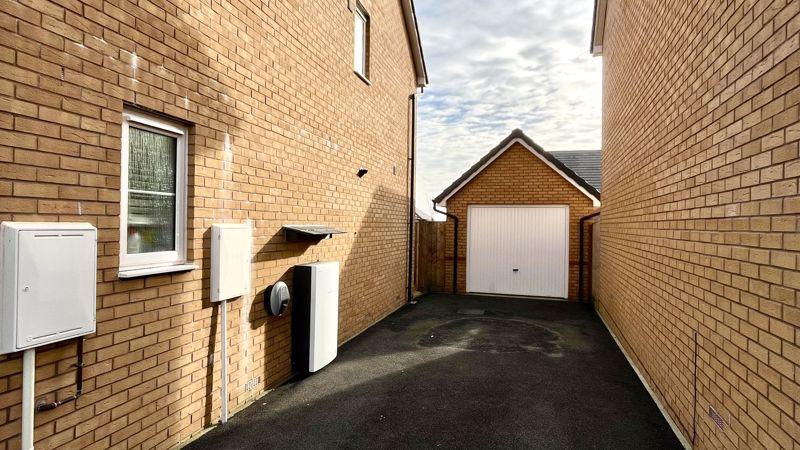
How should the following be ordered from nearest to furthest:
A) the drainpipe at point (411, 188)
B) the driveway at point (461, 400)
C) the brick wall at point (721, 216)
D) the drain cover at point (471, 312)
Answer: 1. the brick wall at point (721, 216)
2. the driveway at point (461, 400)
3. the drain cover at point (471, 312)
4. the drainpipe at point (411, 188)

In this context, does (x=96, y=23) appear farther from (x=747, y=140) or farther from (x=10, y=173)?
(x=747, y=140)

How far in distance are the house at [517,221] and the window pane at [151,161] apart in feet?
31.0

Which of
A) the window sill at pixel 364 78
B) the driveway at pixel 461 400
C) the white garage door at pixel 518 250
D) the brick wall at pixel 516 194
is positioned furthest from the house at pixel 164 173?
the white garage door at pixel 518 250

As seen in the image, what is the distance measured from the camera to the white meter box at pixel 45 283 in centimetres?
224

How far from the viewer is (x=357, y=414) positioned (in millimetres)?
4145

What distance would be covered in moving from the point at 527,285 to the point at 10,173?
11.2 m

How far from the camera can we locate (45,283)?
2389 mm

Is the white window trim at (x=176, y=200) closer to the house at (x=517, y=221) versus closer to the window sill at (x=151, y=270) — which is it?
the window sill at (x=151, y=270)

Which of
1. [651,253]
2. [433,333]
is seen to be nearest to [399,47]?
[433,333]

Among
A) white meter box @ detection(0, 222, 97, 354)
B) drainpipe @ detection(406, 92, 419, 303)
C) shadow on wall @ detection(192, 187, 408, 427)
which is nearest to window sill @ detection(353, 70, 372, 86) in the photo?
shadow on wall @ detection(192, 187, 408, 427)

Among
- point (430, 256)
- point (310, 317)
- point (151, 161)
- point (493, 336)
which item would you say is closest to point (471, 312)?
point (493, 336)

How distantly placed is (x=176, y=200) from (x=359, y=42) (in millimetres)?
4927

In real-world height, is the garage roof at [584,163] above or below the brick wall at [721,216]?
above

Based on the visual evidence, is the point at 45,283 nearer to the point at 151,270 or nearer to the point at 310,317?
the point at 151,270
